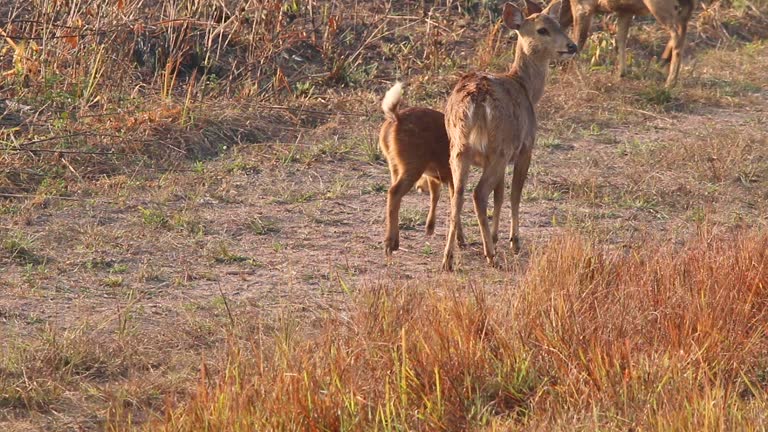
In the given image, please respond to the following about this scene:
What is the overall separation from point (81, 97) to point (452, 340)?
18.4ft

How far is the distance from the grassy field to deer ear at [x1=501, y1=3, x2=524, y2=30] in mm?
1375

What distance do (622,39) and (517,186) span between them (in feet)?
16.9

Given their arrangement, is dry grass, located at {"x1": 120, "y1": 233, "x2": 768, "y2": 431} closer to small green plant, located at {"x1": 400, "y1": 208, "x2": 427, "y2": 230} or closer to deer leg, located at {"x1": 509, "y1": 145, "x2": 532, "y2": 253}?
deer leg, located at {"x1": 509, "y1": 145, "x2": 532, "y2": 253}

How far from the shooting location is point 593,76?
1315cm

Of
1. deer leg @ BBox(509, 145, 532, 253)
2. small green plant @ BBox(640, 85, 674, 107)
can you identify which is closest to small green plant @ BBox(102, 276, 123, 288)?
deer leg @ BBox(509, 145, 532, 253)

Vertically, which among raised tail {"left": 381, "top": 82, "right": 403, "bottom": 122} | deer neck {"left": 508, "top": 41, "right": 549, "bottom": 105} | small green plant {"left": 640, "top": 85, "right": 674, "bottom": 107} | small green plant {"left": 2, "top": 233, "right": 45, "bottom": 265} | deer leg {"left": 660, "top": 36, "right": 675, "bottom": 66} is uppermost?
deer neck {"left": 508, "top": 41, "right": 549, "bottom": 105}

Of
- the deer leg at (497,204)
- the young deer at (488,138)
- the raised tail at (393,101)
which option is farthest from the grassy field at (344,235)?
the raised tail at (393,101)

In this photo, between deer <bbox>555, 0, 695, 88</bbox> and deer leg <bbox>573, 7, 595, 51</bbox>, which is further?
deer leg <bbox>573, 7, 595, 51</bbox>

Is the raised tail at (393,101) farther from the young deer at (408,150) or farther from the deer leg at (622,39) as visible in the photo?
the deer leg at (622,39)

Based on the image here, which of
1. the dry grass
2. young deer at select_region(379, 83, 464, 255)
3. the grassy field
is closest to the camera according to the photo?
the dry grass

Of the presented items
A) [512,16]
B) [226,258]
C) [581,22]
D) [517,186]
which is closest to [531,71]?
[512,16]

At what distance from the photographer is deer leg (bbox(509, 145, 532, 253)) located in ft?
29.1

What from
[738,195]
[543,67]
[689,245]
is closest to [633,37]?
[738,195]

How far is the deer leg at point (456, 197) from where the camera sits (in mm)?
8414
